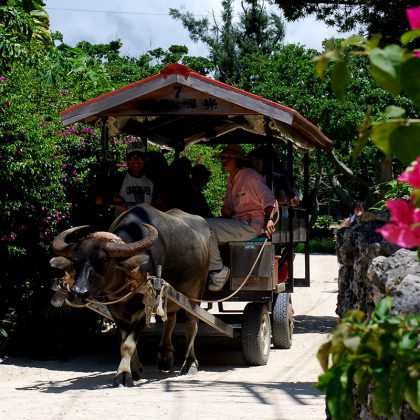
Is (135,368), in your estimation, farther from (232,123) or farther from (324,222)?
(324,222)

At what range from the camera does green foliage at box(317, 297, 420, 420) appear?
2.27m

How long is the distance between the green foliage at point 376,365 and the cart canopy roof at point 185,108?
769 cm

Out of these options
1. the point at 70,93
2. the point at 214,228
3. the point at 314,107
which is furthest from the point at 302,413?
the point at 314,107

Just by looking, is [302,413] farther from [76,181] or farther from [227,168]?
[76,181]

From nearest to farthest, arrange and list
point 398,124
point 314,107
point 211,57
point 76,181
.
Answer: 1. point 398,124
2. point 76,181
3. point 314,107
4. point 211,57

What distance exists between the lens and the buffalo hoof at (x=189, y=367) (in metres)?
10.0

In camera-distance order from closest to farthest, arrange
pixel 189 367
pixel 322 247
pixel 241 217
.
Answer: pixel 189 367 → pixel 241 217 → pixel 322 247

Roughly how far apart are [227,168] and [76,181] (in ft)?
5.88

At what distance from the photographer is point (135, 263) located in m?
8.80

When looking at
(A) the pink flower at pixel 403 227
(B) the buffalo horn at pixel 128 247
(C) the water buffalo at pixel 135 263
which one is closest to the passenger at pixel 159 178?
(C) the water buffalo at pixel 135 263

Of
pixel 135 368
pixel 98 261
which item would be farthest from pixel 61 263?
pixel 135 368

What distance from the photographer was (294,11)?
1336 centimetres

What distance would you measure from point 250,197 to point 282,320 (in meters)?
1.85

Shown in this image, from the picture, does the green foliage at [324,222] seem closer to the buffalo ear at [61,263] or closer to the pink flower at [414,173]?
the buffalo ear at [61,263]
